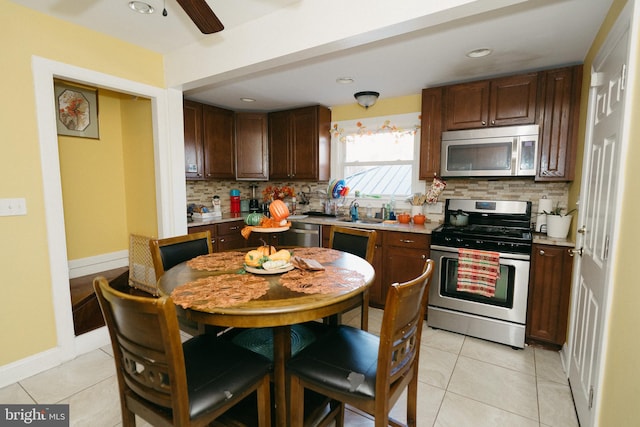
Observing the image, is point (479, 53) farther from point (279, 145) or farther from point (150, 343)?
point (150, 343)

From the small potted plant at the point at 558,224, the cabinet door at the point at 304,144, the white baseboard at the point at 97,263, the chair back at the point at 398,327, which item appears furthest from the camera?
the cabinet door at the point at 304,144

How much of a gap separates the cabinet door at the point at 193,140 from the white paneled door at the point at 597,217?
143 inches

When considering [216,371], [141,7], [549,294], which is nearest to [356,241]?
[216,371]

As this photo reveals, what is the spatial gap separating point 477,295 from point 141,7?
131 inches

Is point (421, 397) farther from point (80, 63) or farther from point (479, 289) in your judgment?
point (80, 63)

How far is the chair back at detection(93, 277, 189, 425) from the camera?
101 centimetres

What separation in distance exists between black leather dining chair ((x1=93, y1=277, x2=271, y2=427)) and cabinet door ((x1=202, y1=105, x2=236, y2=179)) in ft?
9.33

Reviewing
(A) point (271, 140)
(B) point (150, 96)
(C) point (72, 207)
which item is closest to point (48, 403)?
(C) point (72, 207)

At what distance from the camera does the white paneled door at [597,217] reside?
1.46m

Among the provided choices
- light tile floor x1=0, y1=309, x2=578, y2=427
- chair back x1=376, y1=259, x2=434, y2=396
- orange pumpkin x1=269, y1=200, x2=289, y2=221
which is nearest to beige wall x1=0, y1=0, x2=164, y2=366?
light tile floor x1=0, y1=309, x2=578, y2=427

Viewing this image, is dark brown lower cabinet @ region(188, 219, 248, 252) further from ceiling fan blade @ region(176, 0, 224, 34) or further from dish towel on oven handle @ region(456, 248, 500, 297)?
dish towel on oven handle @ region(456, 248, 500, 297)

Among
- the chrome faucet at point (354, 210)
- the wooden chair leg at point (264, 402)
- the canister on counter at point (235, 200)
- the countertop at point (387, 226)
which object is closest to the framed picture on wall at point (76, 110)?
the countertop at point (387, 226)

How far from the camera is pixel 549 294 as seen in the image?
2.46 metres

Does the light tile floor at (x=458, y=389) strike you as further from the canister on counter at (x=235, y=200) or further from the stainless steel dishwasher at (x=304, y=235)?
the canister on counter at (x=235, y=200)
